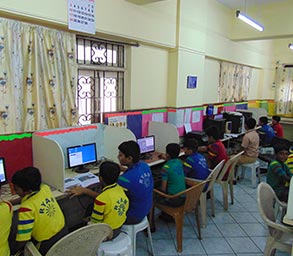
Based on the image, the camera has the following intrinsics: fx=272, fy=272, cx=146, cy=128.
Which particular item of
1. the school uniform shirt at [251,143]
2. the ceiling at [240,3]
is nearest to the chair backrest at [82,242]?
the school uniform shirt at [251,143]

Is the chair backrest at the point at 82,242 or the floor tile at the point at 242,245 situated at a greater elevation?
the chair backrest at the point at 82,242

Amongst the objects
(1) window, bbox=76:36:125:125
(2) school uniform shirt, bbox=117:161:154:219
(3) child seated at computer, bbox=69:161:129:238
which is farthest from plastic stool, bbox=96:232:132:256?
(1) window, bbox=76:36:125:125

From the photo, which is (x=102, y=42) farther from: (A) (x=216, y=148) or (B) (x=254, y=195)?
(B) (x=254, y=195)

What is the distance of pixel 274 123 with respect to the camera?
582 cm

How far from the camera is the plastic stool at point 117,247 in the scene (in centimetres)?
199

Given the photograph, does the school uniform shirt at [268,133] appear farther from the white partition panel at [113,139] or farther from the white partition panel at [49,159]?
the white partition panel at [49,159]

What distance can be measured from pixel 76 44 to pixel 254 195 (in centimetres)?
346

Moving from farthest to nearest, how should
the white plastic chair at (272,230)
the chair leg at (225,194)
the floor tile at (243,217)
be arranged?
the chair leg at (225,194)
the floor tile at (243,217)
the white plastic chair at (272,230)

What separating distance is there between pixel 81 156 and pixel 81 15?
5.06ft

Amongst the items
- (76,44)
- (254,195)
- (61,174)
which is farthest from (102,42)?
(254,195)

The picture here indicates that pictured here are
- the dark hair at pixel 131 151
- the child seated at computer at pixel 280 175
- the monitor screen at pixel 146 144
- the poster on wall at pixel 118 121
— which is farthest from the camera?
the monitor screen at pixel 146 144

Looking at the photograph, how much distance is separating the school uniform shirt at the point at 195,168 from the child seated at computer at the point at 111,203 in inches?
50.1

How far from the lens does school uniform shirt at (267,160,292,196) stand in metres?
2.99

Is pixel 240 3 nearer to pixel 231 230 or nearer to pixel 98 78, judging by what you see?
pixel 98 78
